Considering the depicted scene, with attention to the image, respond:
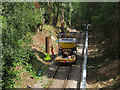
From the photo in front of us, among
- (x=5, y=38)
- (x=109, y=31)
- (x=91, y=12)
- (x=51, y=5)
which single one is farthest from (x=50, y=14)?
(x=5, y=38)

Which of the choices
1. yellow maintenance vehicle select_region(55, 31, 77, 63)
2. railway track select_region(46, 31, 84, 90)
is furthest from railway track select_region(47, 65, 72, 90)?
yellow maintenance vehicle select_region(55, 31, 77, 63)

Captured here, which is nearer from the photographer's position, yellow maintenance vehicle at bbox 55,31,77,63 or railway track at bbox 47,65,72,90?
railway track at bbox 47,65,72,90

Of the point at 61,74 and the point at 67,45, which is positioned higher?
the point at 67,45

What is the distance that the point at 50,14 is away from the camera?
1485 inches

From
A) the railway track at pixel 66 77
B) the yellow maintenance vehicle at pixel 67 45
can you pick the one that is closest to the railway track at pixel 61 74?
the railway track at pixel 66 77

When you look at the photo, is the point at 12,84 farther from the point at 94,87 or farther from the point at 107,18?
the point at 107,18

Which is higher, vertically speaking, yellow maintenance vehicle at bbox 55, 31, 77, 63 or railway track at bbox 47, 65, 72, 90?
yellow maintenance vehicle at bbox 55, 31, 77, 63

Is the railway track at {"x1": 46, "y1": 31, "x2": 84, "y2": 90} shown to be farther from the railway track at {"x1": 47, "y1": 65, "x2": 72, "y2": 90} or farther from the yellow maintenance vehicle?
the yellow maintenance vehicle

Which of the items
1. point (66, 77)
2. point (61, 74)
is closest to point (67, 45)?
point (61, 74)

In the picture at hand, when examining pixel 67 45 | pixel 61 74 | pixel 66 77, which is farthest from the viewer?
pixel 67 45

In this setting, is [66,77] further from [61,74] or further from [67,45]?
[67,45]

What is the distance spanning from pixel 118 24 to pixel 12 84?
30.1 feet

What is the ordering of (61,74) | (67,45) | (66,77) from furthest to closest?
1. (67,45)
2. (61,74)
3. (66,77)

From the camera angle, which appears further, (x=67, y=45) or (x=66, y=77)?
(x=67, y=45)
